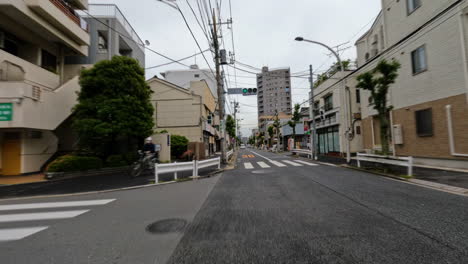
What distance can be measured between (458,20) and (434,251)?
11.6 meters

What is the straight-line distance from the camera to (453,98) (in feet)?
27.1

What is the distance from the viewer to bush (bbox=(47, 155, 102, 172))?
8844 millimetres

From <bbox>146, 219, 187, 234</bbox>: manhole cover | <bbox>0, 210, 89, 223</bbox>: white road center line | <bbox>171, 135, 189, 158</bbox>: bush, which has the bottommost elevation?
<bbox>0, 210, 89, 223</bbox>: white road center line

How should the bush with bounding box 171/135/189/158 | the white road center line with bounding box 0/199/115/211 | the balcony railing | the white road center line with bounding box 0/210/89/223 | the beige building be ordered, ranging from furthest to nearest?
the beige building, the bush with bounding box 171/135/189/158, the balcony railing, the white road center line with bounding box 0/199/115/211, the white road center line with bounding box 0/210/89/223

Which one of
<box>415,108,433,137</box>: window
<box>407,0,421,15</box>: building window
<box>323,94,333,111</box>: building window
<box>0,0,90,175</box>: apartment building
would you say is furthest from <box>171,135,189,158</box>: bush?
<box>407,0,421,15</box>: building window

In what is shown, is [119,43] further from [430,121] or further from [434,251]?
[430,121]

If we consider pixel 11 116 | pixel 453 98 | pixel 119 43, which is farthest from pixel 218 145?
pixel 453 98

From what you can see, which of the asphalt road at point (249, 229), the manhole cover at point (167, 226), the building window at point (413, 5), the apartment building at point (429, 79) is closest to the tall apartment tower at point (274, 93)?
the apartment building at point (429, 79)

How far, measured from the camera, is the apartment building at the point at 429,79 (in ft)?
26.2

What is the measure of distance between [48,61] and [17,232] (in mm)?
15383

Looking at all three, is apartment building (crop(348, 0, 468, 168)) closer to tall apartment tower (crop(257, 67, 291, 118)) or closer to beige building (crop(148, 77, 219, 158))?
beige building (crop(148, 77, 219, 158))

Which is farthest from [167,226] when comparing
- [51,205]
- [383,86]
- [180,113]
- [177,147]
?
[180,113]

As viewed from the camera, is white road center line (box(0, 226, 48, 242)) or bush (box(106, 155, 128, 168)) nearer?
white road center line (box(0, 226, 48, 242))

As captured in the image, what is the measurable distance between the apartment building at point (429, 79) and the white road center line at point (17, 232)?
14.6 metres
